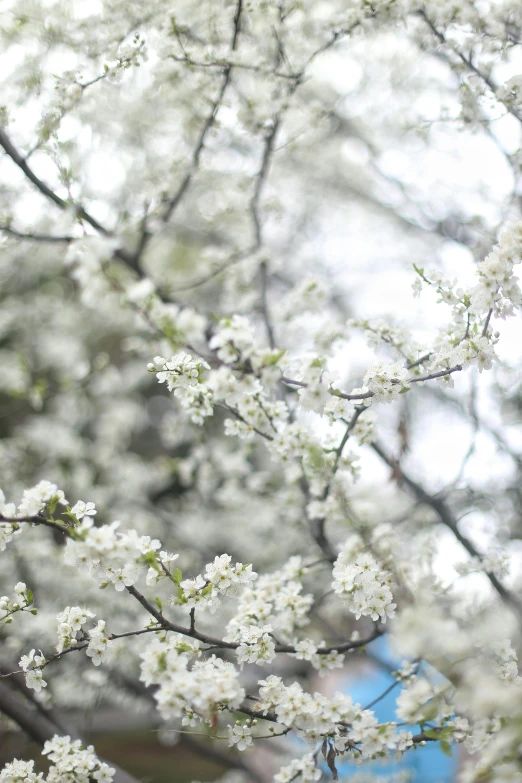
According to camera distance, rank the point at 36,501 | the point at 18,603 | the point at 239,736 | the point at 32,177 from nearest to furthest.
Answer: the point at 36,501 → the point at 239,736 → the point at 18,603 → the point at 32,177

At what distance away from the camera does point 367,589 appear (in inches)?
78.7

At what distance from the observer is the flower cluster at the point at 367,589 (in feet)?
6.54

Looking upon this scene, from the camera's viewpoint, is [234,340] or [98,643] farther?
[98,643]

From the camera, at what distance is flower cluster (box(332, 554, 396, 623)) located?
199 centimetres

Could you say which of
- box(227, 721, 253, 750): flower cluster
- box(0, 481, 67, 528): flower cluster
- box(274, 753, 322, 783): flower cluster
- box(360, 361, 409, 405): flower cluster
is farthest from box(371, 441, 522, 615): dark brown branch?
box(0, 481, 67, 528): flower cluster

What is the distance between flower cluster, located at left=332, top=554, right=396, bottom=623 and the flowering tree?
0.01m

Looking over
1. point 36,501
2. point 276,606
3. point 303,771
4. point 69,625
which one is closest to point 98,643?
point 69,625

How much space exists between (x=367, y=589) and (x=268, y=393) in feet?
2.48

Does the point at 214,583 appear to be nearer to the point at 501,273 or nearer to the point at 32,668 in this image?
the point at 32,668

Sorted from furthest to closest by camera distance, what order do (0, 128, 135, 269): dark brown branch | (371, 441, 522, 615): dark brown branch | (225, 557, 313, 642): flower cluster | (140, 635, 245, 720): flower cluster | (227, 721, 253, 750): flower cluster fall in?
(371, 441, 522, 615): dark brown branch < (0, 128, 135, 269): dark brown branch < (225, 557, 313, 642): flower cluster < (227, 721, 253, 750): flower cluster < (140, 635, 245, 720): flower cluster

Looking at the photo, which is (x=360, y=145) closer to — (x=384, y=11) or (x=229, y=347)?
(x=384, y=11)

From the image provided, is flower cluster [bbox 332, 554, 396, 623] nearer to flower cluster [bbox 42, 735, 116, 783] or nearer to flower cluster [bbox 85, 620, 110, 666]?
flower cluster [bbox 85, 620, 110, 666]

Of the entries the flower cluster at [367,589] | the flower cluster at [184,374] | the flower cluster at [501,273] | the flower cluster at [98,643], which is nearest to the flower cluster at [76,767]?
the flower cluster at [98,643]

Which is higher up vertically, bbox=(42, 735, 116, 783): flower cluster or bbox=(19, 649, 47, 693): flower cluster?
bbox=(19, 649, 47, 693): flower cluster
